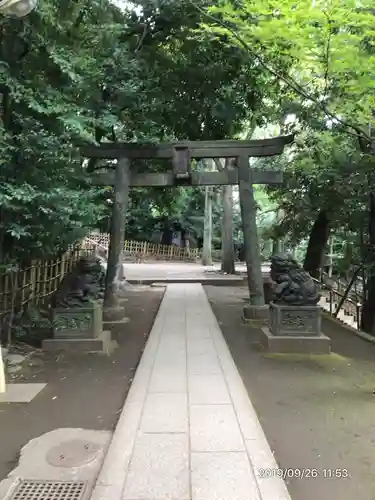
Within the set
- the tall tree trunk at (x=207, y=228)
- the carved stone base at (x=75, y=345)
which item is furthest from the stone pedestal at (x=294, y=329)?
the tall tree trunk at (x=207, y=228)

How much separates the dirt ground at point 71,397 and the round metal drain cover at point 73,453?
29cm

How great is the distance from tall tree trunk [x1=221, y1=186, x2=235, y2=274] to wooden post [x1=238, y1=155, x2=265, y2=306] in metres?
11.3

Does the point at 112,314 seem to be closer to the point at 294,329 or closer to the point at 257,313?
the point at 257,313

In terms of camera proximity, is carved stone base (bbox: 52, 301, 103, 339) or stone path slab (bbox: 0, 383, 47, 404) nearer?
stone path slab (bbox: 0, 383, 47, 404)

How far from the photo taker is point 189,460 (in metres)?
3.05

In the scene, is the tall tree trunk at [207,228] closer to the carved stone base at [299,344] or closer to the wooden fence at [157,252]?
the wooden fence at [157,252]

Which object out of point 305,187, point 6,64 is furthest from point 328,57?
point 305,187

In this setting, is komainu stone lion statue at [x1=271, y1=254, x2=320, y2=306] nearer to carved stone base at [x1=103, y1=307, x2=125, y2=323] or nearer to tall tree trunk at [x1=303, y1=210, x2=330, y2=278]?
carved stone base at [x1=103, y1=307, x2=125, y2=323]

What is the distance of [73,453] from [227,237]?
18.7 m

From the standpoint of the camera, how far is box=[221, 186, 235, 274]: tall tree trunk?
21219mm

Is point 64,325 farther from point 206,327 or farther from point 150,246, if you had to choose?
point 150,246

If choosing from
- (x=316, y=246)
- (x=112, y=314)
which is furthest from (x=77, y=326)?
(x=316, y=246)

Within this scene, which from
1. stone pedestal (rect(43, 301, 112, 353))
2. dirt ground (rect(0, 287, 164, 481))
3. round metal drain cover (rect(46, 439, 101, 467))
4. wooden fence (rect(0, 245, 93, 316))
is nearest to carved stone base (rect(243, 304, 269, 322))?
dirt ground (rect(0, 287, 164, 481))

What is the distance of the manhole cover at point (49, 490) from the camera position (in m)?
2.76
